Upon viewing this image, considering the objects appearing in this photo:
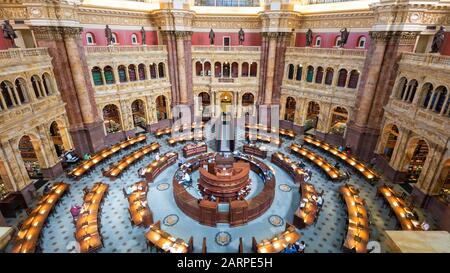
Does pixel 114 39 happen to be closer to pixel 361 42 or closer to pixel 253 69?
pixel 253 69

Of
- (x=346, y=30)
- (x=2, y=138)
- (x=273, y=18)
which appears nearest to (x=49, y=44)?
(x=2, y=138)

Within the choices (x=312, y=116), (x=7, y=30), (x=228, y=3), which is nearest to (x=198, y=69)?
(x=228, y=3)

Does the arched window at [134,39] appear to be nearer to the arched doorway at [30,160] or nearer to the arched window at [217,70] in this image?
the arched window at [217,70]

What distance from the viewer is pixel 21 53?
56.1 ft

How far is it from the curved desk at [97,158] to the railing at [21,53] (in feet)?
30.2

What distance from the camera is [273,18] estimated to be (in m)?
26.9

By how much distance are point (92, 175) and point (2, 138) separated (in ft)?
22.0

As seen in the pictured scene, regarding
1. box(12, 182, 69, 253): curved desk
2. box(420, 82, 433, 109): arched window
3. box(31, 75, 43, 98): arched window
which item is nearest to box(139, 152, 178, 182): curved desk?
box(12, 182, 69, 253): curved desk

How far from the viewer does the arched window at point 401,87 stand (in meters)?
19.5

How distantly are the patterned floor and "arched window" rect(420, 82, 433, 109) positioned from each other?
24.4 ft

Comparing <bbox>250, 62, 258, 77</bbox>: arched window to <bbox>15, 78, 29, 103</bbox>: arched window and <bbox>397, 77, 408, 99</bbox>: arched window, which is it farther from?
<bbox>15, 78, 29, 103</bbox>: arched window

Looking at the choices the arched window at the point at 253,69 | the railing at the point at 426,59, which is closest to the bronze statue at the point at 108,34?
the arched window at the point at 253,69

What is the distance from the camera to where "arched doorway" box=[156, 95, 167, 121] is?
3279 cm
